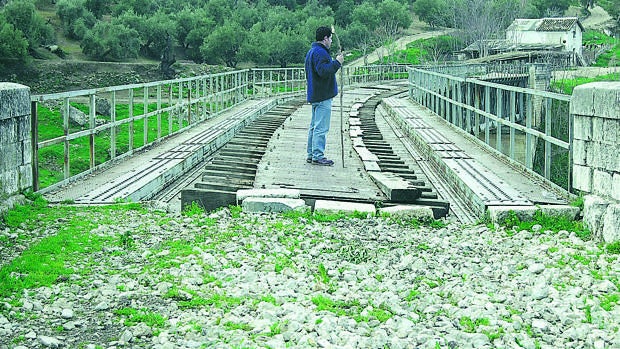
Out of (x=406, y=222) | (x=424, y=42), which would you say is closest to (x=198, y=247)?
(x=406, y=222)

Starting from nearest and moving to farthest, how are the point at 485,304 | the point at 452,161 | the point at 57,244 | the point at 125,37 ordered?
1. the point at 485,304
2. the point at 57,244
3. the point at 452,161
4. the point at 125,37

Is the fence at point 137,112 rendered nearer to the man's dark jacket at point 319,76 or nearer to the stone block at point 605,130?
the man's dark jacket at point 319,76

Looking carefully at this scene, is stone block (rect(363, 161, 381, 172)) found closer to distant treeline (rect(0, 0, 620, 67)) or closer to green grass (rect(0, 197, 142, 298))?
green grass (rect(0, 197, 142, 298))

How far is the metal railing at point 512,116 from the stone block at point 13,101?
5.96 metres

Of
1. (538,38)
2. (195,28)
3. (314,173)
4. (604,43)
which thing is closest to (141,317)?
(314,173)

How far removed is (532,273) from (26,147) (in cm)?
562

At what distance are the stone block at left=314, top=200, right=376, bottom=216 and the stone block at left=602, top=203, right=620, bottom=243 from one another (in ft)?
7.82

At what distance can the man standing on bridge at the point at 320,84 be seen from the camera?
11.8 m

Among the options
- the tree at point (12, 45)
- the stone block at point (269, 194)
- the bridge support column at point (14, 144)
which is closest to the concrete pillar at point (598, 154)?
the stone block at point (269, 194)

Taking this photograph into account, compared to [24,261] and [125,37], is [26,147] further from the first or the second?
[125,37]

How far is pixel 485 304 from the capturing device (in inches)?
237

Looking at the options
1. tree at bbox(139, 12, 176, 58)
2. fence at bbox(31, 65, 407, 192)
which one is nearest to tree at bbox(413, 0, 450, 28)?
tree at bbox(139, 12, 176, 58)

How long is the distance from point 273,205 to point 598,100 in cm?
353

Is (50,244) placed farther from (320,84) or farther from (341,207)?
(320,84)
